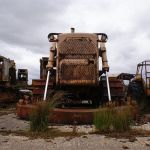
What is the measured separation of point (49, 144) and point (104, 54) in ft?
24.7

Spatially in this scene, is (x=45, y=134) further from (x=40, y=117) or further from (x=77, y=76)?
(x=77, y=76)

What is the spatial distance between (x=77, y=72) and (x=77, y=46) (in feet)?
4.35

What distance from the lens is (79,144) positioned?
9406 millimetres

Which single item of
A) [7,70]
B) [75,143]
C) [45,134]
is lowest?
[75,143]

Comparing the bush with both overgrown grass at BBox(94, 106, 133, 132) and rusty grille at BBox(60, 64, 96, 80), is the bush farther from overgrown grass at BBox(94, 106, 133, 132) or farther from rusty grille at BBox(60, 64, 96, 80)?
rusty grille at BBox(60, 64, 96, 80)

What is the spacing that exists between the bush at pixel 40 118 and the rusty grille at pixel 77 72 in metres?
3.92

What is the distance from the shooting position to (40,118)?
1151 centimetres

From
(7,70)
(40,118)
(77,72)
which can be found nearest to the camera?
(40,118)

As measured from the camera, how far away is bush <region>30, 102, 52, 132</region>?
11.4 m

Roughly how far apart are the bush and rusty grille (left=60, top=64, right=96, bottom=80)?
392cm

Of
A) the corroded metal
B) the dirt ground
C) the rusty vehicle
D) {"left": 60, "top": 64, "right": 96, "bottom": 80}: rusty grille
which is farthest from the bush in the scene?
the corroded metal

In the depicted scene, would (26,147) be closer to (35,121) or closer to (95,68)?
(35,121)

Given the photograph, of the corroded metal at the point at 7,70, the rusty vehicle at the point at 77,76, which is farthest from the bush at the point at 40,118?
the corroded metal at the point at 7,70

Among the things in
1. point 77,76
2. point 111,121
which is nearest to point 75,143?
point 111,121
